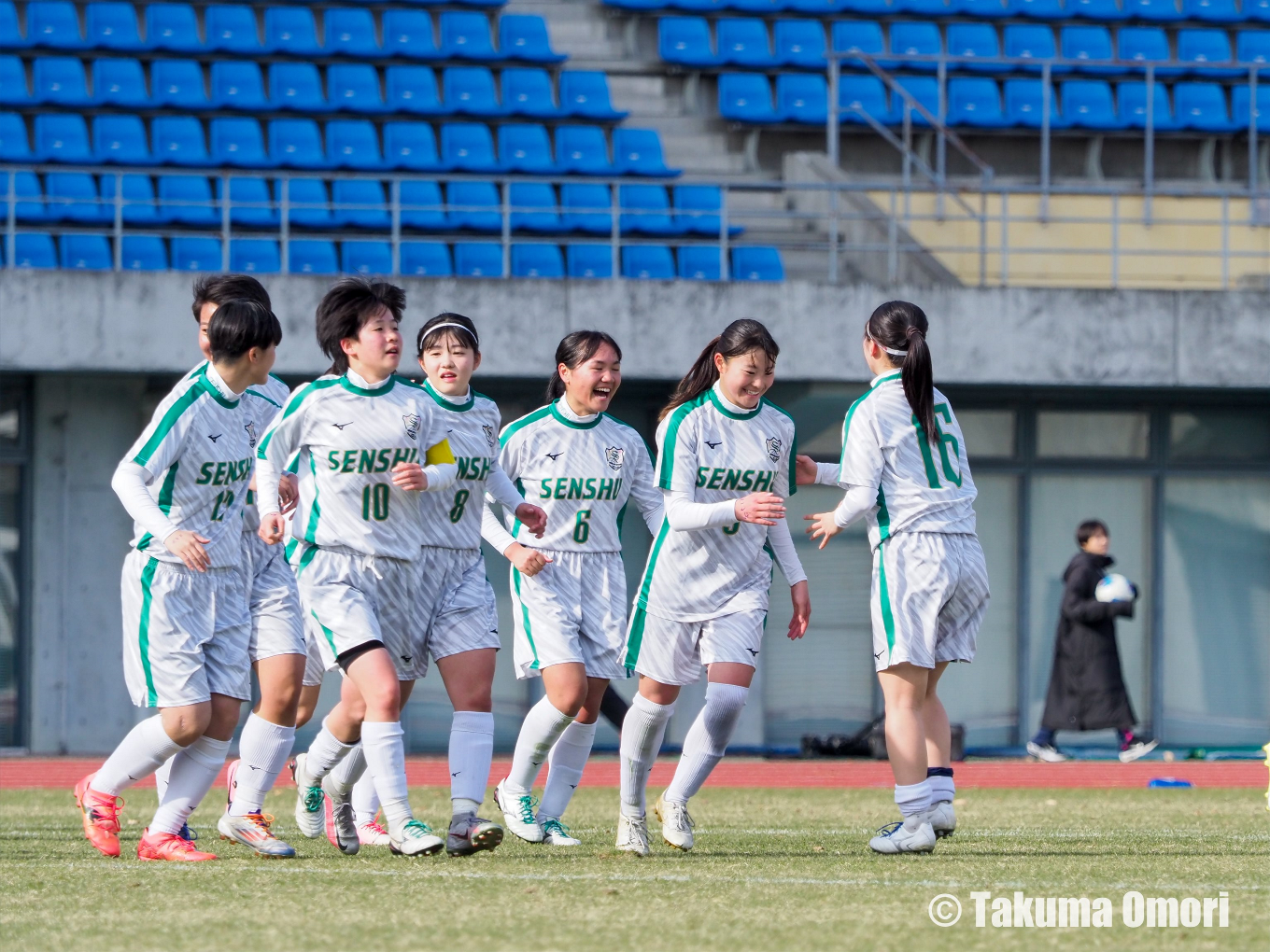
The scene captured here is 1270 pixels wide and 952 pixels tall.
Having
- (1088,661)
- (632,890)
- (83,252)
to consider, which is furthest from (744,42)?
(632,890)

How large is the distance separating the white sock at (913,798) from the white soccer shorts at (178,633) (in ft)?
7.65

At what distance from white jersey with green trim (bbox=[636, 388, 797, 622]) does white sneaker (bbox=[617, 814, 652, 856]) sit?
76 cm

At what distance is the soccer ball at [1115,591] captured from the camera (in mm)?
14711

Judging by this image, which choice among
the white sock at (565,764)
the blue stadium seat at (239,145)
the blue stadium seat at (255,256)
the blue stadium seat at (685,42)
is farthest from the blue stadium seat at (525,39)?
the white sock at (565,764)

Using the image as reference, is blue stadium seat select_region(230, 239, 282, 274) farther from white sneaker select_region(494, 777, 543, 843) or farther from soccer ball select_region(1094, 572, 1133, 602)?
white sneaker select_region(494, 777, 543, 843)

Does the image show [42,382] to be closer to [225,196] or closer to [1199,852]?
[225,196]

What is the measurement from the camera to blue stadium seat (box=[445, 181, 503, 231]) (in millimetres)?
17125

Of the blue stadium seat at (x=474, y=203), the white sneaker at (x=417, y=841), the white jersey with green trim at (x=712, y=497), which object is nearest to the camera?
the white sneaker at (x=417, y=841)

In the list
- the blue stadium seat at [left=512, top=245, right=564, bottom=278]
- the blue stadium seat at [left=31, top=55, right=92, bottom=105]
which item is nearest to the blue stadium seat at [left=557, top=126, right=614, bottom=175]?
the blue stadium seat at [left=512, top=245, right=564, bottom=278]

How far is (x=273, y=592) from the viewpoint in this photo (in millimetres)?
6902

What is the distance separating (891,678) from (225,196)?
10.2m

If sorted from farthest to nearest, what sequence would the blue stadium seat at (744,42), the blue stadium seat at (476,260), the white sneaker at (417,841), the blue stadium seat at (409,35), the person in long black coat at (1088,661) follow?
the blue stadium seat at (744,42)
the blue stadium seat at (409,35)
the blue stadium seat at (476,260)
the person in long black coat at (1088,661)
the white sneaker at (417,841)

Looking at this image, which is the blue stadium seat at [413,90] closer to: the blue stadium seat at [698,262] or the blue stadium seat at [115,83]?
the blue stadium seat at [115,83]

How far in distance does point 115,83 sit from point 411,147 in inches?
118
